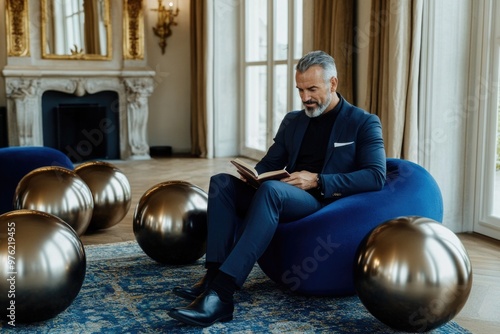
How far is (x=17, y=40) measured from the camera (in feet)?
23.4

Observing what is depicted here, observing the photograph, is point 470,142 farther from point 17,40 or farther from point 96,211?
point 17,40

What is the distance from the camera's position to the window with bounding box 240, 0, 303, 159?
646 centimetres

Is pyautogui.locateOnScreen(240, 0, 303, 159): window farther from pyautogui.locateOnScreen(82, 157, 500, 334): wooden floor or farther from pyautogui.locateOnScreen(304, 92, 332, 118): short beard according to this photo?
pyautogui.locateOnScreen(304, 92, 332, 118): short beard

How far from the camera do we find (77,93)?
750cm

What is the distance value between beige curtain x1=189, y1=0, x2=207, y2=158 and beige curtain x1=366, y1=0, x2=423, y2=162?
3909mm

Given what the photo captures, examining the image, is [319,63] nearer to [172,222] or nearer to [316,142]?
[316,142]

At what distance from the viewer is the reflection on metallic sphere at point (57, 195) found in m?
3.46

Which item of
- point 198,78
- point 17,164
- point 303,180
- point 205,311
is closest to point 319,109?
point 303,180

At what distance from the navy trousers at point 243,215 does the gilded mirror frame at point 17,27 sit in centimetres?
509

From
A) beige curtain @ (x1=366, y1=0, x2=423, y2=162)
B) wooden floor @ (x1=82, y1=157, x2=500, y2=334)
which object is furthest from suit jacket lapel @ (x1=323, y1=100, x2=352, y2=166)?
beige curtain @ (x1=366, y1=0, x2=423, y2=162)

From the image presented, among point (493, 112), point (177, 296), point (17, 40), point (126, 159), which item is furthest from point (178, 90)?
point (177, 296)

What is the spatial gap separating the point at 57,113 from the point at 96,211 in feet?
12.6

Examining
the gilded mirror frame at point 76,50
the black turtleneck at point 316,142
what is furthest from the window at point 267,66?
the black turtleneck at point 316,142

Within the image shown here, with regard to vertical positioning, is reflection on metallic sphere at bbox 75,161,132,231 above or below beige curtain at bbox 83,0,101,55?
below
